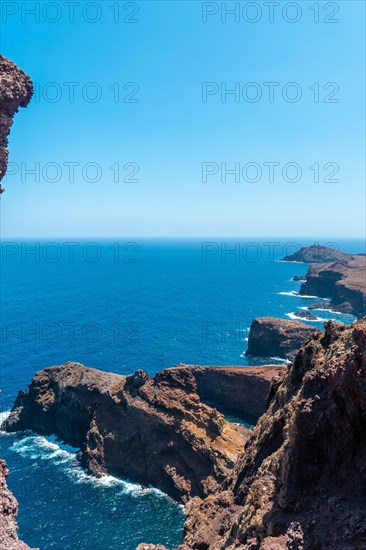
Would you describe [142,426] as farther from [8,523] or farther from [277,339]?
[277,339]

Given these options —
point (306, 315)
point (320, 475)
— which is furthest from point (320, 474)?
point (306, 315)

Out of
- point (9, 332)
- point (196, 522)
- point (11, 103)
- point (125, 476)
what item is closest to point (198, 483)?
point (125, 476)

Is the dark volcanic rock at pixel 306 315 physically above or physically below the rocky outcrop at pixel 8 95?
below

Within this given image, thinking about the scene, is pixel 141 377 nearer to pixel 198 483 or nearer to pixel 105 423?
pixel 105 423

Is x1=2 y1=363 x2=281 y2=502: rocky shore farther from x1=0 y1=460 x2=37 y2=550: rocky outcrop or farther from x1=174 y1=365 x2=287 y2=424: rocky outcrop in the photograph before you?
x1=0 y1=460 x2=37 y2=550: rocky outcrop

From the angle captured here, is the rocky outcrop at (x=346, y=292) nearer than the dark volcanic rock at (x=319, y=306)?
Yes

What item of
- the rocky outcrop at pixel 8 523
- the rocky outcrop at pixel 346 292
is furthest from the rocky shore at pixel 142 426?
the rocky outcrop at pixel 346 292

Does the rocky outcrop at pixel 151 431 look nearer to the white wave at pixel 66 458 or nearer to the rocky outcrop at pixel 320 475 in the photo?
the white wave at pixel 66 458
